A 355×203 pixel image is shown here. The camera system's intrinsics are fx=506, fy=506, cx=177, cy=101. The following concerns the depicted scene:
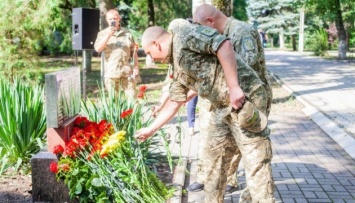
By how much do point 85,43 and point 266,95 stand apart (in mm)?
6813

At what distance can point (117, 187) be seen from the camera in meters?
4.30

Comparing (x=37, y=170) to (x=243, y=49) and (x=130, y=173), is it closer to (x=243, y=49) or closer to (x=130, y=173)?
(x=130, y=173)

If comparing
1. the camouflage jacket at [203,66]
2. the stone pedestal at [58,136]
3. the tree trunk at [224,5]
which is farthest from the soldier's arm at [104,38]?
the camouflage jacket at [203,66]

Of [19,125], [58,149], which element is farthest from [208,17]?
[19,125]

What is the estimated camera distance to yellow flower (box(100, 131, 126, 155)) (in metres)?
4.39

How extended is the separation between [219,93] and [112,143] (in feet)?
4.27

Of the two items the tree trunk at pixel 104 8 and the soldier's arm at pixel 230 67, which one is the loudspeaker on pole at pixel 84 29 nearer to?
the soldier's arm at pixel 230 67

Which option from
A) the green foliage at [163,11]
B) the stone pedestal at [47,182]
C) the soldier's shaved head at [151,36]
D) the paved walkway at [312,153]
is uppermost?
the green foliage at [163,11]

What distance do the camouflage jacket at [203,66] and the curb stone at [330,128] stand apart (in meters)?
3.70

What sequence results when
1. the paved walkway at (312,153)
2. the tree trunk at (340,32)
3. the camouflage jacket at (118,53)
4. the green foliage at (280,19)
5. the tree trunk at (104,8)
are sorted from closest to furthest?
the paved walkway at (312,153) < the camouflage jacket at (118,53) < the tree trunk at (104,8) < the tree trunk at (340,32) < the green foliage at (280,19)

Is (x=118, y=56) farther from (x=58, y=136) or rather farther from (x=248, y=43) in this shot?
(x=248, y=43)

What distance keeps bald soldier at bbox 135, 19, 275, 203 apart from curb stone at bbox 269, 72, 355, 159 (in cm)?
346

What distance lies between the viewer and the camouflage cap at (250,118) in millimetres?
3426

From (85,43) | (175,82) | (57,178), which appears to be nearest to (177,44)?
(175,82)
